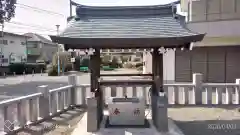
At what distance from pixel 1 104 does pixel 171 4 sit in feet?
17.2

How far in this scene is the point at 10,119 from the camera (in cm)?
673

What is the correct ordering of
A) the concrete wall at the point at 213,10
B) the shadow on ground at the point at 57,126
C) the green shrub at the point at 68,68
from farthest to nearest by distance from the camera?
the green shrub at the point at 68,68, the concrete wall at the point at 213,10, the shadow on ground at the point at 57,126

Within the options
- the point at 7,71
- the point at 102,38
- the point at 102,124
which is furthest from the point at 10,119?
the point at 7,71

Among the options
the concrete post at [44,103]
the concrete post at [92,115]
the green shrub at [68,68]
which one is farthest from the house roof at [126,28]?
the green shrub at [68,68]

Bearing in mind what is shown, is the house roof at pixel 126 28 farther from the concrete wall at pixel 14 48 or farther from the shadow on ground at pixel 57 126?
the concrete wall at pixel 14 48

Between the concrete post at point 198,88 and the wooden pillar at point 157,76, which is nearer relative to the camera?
the wooden pillar at point 157,76

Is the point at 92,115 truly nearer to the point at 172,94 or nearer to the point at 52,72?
the point at 172,94

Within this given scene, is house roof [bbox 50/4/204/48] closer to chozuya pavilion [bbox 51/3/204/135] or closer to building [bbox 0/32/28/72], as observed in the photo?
chozuya pavilion [bbox 51/3/204/135]

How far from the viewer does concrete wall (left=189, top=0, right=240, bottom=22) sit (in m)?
17.1

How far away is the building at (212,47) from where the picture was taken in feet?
56.7

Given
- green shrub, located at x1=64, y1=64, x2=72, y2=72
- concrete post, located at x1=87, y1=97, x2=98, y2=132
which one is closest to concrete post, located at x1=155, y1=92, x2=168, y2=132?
concrete post, located at x1=87, y1=97, x2=98, y2=132

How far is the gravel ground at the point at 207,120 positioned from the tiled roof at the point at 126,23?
274 centimetres

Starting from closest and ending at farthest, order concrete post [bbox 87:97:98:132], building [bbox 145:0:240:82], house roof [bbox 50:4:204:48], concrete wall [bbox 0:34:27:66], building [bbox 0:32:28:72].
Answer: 1. house roof [bbox 50:4:204:48]
2. concrete post [bbox 87:97:98:132]
3. building [bbox 145:0:240:82]
4. building [bbox 0:32:28:72]
5. concrete wall [bbox 0:34:27:66]

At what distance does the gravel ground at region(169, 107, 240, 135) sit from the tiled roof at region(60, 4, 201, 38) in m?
2.74
